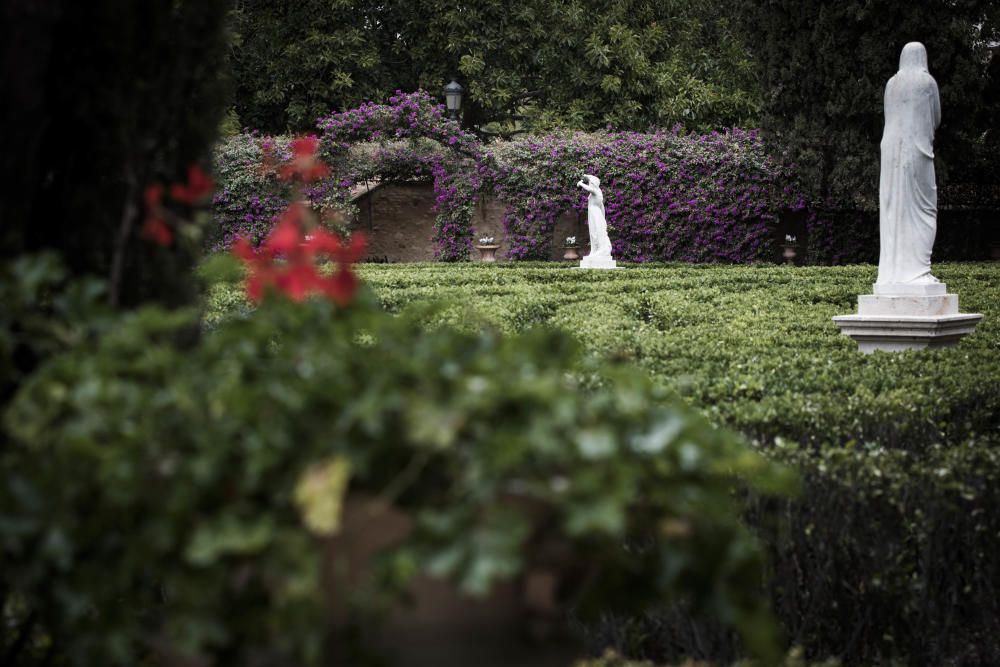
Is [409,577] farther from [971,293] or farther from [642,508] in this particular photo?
[971,293]

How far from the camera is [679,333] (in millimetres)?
9227

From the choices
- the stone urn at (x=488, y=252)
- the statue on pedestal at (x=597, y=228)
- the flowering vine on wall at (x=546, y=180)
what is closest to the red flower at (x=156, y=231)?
the statue on pedestal at (x=597, y=228)

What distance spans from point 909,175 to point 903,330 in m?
1.27

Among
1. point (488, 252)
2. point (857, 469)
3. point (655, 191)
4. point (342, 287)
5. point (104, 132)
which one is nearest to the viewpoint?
point (342, 287)

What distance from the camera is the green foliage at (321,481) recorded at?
136cm

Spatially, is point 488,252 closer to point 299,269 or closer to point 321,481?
point 299,269

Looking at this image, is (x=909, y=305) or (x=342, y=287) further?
(x=909, y=305)

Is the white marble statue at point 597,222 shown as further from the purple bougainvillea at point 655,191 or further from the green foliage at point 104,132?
the green foliage at point 104,132

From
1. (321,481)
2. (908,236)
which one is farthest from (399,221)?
(321,481)

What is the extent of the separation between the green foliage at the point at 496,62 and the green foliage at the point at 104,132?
22.6 metres

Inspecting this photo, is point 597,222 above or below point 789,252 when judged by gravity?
above

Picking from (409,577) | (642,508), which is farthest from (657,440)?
(409,577)

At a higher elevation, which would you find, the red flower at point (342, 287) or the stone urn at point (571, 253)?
the red flower at point (342, 287)

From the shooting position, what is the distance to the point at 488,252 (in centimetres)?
2184
